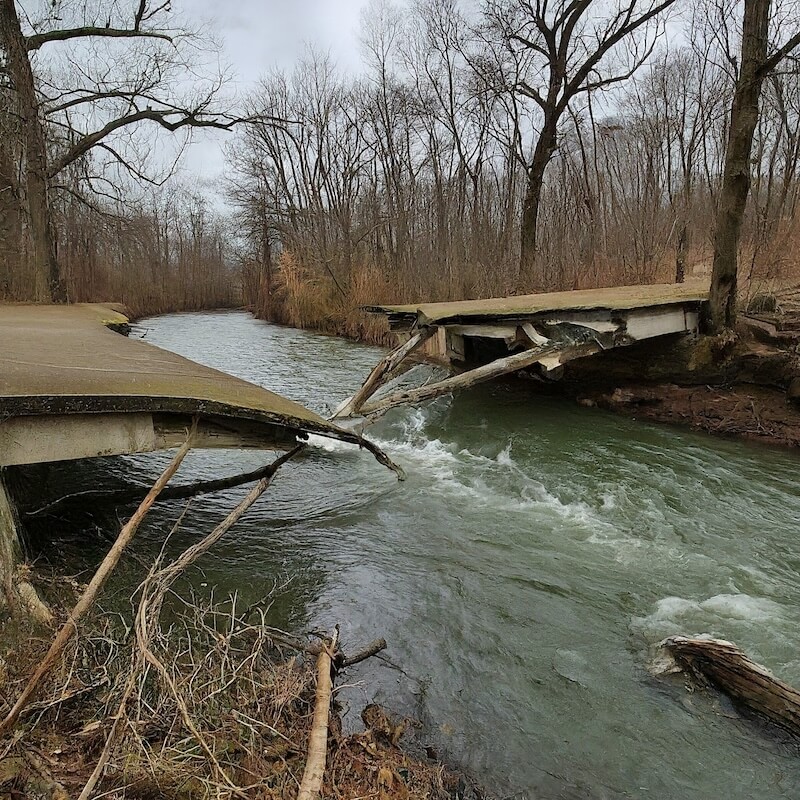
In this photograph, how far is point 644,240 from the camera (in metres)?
14.7

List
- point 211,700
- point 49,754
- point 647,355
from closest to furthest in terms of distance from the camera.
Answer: point 49,754 → point 211,700 → point 647,355

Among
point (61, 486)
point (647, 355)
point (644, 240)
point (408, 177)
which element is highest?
point (408, 177)

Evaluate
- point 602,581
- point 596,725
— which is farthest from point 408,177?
point 596,725

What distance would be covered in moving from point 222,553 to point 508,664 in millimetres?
2437

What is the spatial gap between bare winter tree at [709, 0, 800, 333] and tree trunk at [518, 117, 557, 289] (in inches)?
269

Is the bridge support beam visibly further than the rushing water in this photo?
No

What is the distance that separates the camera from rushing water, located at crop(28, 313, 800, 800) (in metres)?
2.83

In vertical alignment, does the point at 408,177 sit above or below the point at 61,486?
above

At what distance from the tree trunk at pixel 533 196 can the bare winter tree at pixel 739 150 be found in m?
6.82

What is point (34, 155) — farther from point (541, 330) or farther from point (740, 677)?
point (740, 677)

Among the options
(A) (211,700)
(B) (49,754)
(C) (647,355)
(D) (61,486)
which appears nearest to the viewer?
(B) (49,754)

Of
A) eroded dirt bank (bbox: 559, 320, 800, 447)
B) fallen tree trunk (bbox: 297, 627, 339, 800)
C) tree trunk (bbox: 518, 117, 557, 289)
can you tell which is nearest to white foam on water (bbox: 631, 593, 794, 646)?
fallen tree trunk (bbox: 297, 627, 339, 800)

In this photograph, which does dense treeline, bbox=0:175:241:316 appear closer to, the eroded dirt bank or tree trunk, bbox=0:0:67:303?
tree trunk, bbox=0:0:67:303

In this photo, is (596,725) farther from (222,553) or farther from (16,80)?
(16,80)
